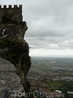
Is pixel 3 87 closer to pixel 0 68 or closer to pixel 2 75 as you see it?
pixel 2 75

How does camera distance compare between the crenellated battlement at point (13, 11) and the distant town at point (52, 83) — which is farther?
the distant town at point (52, 83)

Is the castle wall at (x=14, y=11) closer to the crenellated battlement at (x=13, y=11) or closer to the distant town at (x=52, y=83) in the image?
the crenellated battlement at (x=13, y=11)

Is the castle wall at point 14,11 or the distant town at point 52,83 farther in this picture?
the distant town at point 52,83

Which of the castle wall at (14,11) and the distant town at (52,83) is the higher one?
the castle wall at (14,11)

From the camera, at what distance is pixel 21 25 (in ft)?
49.6

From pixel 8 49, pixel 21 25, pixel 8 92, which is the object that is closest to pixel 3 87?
pixel 8 92

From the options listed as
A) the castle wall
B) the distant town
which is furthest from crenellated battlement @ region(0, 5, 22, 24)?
the distant town

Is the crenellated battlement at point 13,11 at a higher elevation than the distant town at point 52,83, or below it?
higher

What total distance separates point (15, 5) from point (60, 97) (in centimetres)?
2735

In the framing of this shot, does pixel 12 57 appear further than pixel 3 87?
Yes

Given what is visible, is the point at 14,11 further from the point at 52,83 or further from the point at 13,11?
the point at 52,83

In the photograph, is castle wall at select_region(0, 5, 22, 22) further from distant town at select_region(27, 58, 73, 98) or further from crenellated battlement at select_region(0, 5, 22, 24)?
distant town at select_region(27, 58, 73, 98)

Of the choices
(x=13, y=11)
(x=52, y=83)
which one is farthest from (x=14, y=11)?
(x=52, y=83)

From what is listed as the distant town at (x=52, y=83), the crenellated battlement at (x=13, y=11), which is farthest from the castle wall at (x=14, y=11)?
the distant town at (x=52, y=83)
